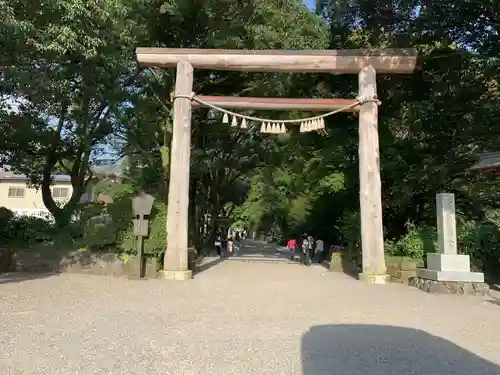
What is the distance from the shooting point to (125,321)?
20.2ft

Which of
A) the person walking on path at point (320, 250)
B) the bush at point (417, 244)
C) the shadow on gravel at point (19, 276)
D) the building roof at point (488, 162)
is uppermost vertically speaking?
the building roof at point (488, 162)

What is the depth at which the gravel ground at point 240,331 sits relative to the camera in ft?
14.3

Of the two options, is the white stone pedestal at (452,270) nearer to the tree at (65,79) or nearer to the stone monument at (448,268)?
the stone monument at (448,268)

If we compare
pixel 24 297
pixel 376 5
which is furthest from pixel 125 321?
pixel 376 5

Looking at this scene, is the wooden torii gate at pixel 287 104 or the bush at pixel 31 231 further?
the bush at pixel 31 231

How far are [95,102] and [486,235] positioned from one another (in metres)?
15.0

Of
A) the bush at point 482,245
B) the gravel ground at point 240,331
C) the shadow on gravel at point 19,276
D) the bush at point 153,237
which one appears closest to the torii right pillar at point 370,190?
the gravel ground at point 240,331

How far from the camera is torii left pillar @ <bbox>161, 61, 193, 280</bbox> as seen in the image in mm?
11180

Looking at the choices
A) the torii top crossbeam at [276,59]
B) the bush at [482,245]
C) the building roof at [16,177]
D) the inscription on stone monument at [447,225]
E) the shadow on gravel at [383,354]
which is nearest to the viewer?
the shadow on gravel at [383,354]

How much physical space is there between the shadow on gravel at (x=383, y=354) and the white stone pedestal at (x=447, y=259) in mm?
4350

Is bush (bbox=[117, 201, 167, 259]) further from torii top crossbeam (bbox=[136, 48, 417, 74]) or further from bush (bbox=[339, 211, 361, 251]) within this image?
bush (bbox=[339, 211, 361, 251])

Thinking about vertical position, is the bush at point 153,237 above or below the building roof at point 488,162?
below

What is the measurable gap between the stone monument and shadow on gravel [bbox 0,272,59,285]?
973 cm

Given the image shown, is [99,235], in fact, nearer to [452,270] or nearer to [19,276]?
[19,276]
